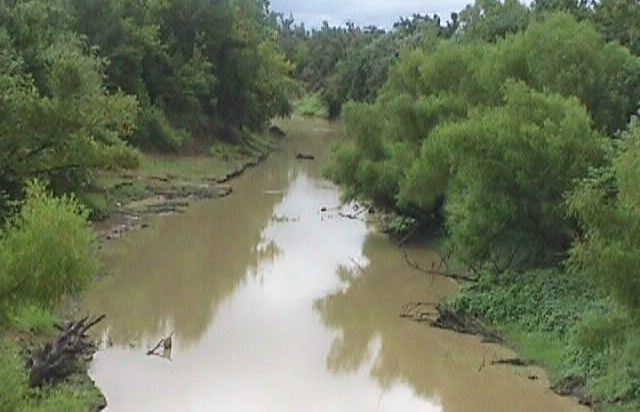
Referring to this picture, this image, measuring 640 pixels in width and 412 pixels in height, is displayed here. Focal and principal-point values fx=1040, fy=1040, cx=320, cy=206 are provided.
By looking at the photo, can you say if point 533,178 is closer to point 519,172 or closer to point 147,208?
point 519,172

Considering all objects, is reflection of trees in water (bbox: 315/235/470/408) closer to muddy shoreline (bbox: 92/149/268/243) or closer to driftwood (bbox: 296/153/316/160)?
muddy shoreline (bbox: 92/149/268/243)

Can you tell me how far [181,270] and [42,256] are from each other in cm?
1901

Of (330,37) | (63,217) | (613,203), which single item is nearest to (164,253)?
(613,203)

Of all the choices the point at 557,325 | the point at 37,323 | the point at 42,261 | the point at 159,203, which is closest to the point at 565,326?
the point at 557,325

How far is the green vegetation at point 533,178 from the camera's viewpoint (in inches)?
653

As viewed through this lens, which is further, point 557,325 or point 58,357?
point 557,325

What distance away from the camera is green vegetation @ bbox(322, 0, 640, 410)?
1659 cm

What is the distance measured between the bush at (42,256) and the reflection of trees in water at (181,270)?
36.5 ft

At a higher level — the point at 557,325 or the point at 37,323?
the point at 557,325

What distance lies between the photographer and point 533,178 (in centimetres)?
2544

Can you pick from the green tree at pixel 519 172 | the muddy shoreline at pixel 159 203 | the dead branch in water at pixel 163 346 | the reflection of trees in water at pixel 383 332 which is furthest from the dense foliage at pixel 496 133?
Result: the dead branch in water at pixel 163 346

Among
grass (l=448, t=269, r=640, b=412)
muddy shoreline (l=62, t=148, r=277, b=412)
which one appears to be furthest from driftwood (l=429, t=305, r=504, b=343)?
muddy shoreline (l=62, t=148, r=277, b=412)

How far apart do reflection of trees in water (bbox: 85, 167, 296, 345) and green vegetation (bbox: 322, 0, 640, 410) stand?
16.0ft

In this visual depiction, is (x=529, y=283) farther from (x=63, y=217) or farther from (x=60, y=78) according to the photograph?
(x=63, y=217)
